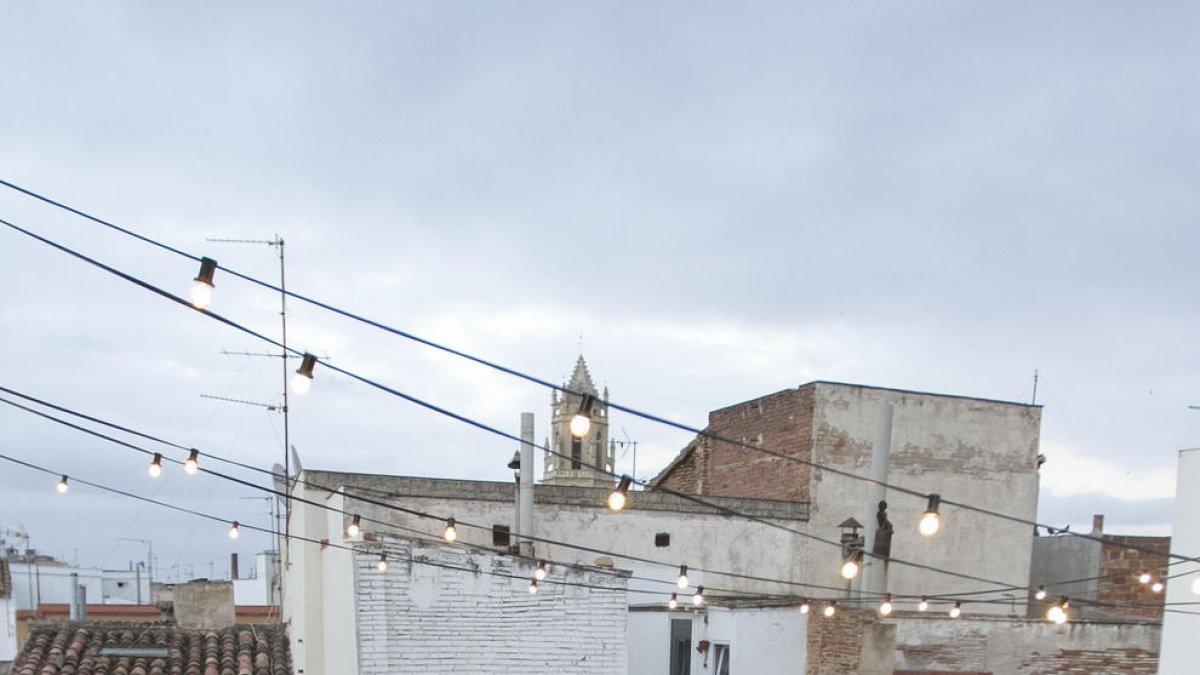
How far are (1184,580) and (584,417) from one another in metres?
11.4

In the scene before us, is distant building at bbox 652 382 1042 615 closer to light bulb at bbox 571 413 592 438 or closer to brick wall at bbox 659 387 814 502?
brick wall at bbox 659 387 814 502

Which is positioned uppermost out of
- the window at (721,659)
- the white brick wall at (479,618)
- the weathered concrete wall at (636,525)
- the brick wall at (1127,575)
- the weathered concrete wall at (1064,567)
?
the weathered concrete wall at (1064,567)

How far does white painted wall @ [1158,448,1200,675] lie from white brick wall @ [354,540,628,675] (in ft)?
25.9

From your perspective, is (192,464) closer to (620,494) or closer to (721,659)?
(620,494)

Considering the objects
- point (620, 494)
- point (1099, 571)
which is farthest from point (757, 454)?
point (620, 494)

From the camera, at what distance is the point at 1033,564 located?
24094 mm

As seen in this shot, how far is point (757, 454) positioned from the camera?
850 inches

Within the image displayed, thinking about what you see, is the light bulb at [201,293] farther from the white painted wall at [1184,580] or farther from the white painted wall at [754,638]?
the white painted wall at [1184,580]

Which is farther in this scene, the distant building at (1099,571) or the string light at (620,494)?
the distant building at (1099,571)

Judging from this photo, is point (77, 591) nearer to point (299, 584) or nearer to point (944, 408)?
point (299, 584)

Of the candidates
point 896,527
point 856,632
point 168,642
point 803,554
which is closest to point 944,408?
point 896,527

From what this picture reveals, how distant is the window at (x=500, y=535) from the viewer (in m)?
17.0

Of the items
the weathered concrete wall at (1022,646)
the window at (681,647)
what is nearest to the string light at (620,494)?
the window at (681,647)

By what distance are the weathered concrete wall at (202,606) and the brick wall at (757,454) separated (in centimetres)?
1020
